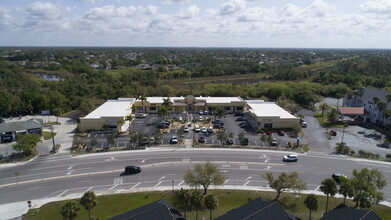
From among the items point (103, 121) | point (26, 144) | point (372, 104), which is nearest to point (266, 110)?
point (372, 104)

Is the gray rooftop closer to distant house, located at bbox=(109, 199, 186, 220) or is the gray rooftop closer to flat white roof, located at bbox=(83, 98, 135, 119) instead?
flat white roof, located at bbox=(83, 98, 135, 119)

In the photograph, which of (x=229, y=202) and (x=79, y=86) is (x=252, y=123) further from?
(x=79, y=86)

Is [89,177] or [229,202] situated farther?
[89,177]

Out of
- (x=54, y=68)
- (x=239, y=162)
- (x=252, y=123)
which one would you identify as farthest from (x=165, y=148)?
(x=54, y=68)

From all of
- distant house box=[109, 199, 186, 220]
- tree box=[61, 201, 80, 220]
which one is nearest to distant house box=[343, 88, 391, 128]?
distant house box=[109, 199, 186, 220]

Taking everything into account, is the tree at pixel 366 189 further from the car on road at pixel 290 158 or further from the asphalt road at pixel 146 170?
the car on road at pixel 290 158

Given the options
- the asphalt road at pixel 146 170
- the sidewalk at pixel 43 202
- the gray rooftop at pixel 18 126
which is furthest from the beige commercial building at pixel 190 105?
the sidewalk at pixel 43 202
